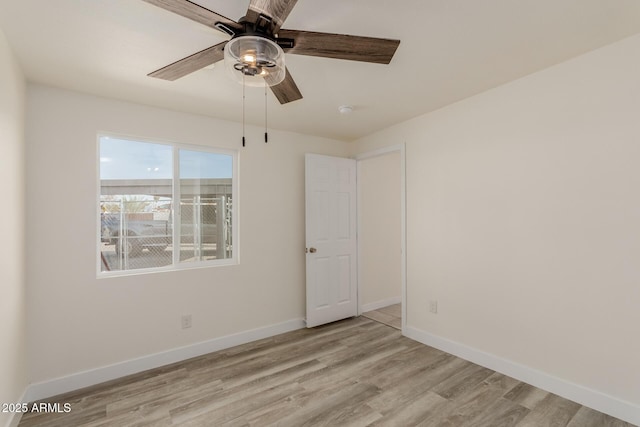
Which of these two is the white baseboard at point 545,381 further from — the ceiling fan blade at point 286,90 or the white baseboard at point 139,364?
the ceiling fan blade at point 286,90

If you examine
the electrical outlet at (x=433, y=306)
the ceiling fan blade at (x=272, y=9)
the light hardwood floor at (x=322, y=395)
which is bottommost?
the light hardwood floor at (x=322, y=395)

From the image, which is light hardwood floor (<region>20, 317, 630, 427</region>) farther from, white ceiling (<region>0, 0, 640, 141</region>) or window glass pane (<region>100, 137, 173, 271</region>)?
white ceiling (<region>0, 0, 640, 141</region>)

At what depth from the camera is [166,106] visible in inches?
112

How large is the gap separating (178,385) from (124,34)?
100 inches

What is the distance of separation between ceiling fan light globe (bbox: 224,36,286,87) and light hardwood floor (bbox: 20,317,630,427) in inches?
84.0

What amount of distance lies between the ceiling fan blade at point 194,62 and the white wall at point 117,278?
4.05 feet

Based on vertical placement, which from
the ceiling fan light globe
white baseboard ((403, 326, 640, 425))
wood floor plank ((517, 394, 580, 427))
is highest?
the ceiling fan light globe

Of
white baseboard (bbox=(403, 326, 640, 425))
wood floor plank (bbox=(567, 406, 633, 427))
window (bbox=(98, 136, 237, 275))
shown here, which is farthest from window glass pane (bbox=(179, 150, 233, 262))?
wood floor plank (bbox=(567, 406, 633, 427))

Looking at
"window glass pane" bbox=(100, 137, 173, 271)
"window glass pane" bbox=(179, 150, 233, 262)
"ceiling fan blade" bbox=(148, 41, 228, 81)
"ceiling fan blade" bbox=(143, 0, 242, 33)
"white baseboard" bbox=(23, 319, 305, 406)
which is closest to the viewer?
"ceiling fan blade" bbox=(143, 0, 242, 33)

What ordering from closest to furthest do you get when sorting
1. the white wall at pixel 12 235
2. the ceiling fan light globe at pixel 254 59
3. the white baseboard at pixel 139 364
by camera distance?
the ceiling fan light globe at pixel 254 59 → the white wall at pixel 12 235 → the white baseboard at pixel 139 364

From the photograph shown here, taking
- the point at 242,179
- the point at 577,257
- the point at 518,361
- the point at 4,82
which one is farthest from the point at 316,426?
the point at 4,82

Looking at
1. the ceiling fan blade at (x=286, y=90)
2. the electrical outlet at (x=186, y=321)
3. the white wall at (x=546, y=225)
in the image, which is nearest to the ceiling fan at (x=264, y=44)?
the ceiling fan blade at (x=286, y=90)

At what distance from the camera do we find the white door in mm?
3688

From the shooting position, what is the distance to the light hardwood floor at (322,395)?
6.59 feet
